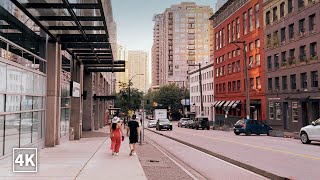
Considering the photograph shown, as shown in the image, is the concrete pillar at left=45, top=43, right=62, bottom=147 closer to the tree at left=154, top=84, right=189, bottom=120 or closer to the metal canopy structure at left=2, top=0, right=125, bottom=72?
the metal canopy structure at left=2, top=0, right=125, bottom=72


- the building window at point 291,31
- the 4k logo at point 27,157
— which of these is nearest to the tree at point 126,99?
the building window at point 291,31

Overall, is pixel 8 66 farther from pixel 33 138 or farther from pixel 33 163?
pixel 33 163

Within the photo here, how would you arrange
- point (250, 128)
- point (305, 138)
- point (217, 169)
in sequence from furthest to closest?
point (250, 128), point (305, 138), point (217, 169)

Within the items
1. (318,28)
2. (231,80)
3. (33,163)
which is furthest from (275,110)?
(33,163)

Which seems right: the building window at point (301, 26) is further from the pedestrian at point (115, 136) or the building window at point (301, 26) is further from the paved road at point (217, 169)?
the pedestrian at point (115, 136)

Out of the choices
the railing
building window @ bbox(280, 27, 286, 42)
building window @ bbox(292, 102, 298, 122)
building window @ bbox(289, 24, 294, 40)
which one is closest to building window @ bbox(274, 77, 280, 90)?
building window @ bbox(292, 102, 298, 122)

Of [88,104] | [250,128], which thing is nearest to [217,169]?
[250,128]

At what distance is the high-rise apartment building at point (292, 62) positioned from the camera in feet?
124

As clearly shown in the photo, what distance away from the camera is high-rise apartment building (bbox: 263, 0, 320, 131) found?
37888 mm

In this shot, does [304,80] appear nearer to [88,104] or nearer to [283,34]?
[283,34]

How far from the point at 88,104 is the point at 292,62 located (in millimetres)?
23601

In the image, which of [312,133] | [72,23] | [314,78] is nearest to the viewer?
[72,23]

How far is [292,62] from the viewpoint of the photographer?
41.9 metres

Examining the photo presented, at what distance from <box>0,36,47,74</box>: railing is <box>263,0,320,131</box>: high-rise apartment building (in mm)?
28379
